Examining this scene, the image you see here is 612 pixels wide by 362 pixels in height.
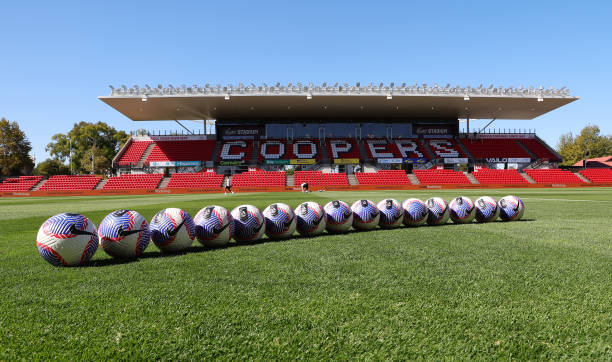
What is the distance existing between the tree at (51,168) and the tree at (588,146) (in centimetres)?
10971

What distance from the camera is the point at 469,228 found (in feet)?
25.5

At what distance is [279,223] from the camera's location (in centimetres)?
674

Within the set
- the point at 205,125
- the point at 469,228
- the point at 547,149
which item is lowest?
the point at 469,228

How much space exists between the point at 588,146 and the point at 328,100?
71.2m

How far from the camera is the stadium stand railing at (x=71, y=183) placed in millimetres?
39750

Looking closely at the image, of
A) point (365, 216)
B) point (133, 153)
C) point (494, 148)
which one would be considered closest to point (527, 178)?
point (494, 148)

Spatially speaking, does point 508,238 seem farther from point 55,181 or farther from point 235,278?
point 55,181

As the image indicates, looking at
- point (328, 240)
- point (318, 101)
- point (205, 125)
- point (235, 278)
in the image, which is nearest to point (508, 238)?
point (328, 240)

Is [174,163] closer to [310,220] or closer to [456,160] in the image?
[456,160]

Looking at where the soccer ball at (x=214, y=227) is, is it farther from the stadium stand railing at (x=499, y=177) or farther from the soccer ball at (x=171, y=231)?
the stadium stand railing at (x=499, y=177)

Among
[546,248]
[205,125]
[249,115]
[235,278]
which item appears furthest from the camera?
[205,125]

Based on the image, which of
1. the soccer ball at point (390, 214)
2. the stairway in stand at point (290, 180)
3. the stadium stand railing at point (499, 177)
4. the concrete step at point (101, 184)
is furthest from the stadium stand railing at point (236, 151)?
the soccer ball at point (390, 214)

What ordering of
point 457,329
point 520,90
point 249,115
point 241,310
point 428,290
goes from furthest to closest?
point 249,115
point 520,90
point 428,290
point 241,310
point 457,329

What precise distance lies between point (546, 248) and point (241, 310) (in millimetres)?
5263
